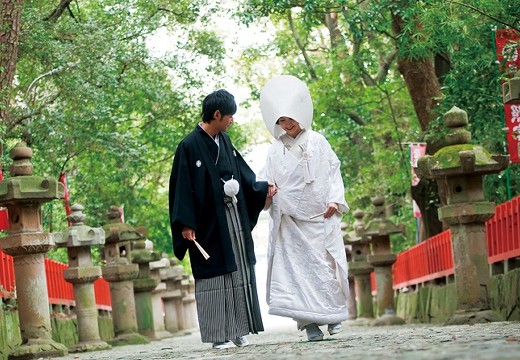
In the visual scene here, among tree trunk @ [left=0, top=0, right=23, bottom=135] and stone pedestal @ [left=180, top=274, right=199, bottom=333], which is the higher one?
tree trunk @ [left=0, top=0, right=23, bottom=135]

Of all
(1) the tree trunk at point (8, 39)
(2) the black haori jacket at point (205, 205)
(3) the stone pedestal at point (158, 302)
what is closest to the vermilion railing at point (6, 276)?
(1) the tree trunk at point (8, 39)

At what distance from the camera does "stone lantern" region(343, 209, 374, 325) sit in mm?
26625

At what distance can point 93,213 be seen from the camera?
1072 inches

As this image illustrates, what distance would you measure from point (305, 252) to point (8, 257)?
21.1ft

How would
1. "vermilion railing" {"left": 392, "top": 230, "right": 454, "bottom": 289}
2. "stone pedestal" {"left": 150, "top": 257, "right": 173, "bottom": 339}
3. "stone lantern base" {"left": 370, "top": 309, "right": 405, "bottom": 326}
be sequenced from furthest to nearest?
"stone pedestal" {"left": 150, "top": 257, "right": 173, "bottom": 339} < "stone lantern base" {"left": 370, "top": 309, "right": 405, "bottom": 326} < "vermilion railing" {"left": 392, "top": 230, "right": 454, "bottom": 289}

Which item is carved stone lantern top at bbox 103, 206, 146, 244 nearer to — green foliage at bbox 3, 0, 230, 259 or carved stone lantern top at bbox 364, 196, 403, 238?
green foliage at bbox 3, 0, 230, 259

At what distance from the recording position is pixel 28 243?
13.8 metres

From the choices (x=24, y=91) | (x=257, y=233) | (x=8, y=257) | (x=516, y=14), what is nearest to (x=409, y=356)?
(x=516, y=14)

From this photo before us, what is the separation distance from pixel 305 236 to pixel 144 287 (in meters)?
14.7

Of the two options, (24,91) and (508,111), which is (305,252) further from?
(24,91)

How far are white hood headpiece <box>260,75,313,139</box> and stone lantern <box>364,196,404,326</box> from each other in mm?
12359

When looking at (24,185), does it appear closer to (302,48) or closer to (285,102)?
(285,102)

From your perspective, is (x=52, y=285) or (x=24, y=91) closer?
(x=52, y=285)

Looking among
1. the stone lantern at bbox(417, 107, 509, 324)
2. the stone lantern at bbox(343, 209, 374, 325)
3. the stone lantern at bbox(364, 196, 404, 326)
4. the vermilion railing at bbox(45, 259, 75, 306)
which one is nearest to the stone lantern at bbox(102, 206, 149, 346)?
the vermilion railing at bbox(45, 259, 75, 306)
